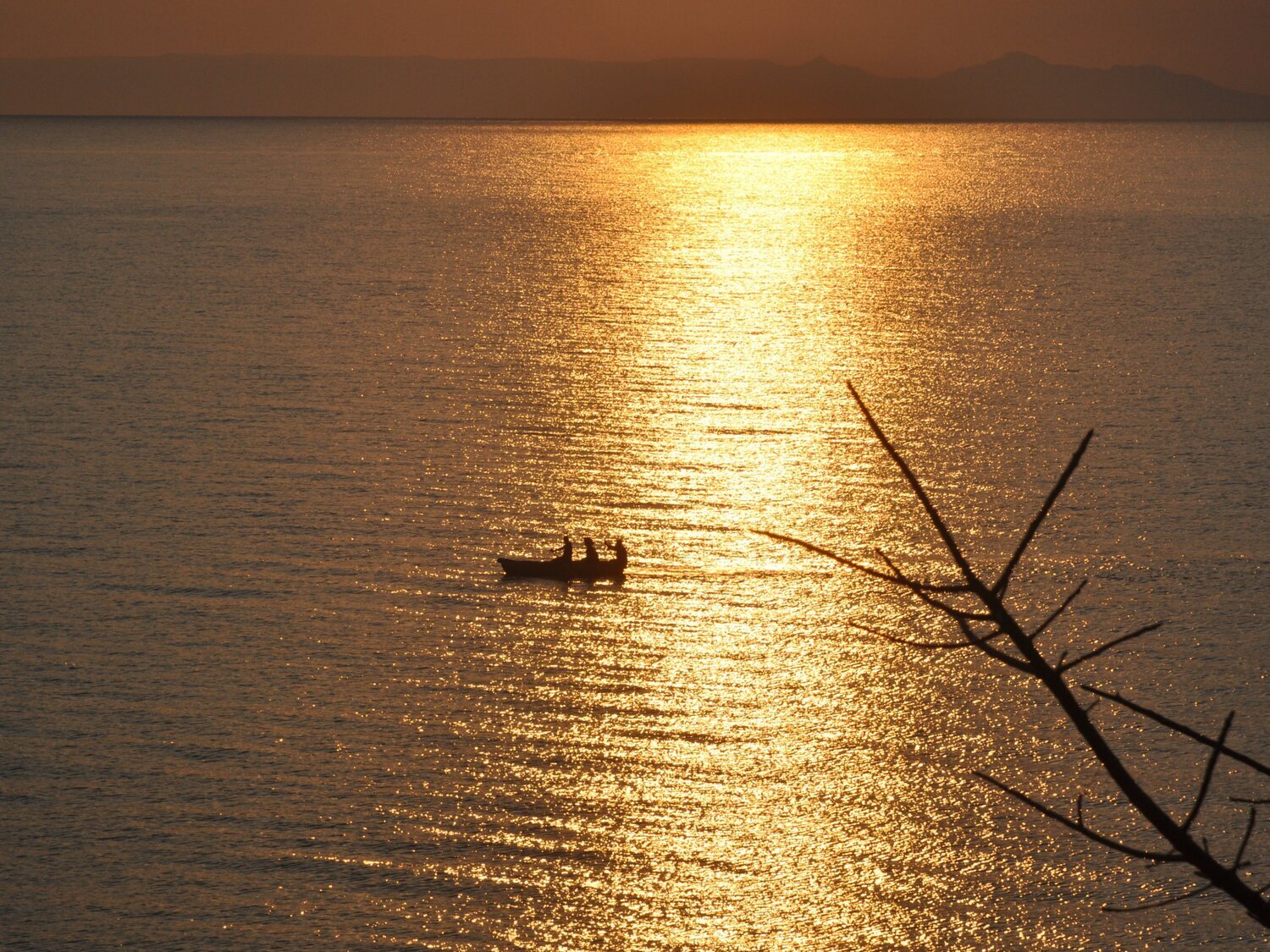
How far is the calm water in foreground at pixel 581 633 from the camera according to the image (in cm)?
2420

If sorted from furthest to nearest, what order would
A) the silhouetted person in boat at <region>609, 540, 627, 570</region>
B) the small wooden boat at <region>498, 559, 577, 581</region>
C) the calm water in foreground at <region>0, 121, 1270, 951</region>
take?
the small wooden boat at <region>498, 559, 577, 581</region>
the silhouetted person in boat at <region>609, 540, 627, 570</region>
the calm water in foreground at <region>0, 121, 1270, 951</region>

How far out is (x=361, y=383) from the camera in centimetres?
6344

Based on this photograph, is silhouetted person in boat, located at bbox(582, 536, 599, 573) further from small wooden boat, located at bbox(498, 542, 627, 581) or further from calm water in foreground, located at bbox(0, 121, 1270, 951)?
calm water in foreground, located at bbox(0, 121, 1270, 951)

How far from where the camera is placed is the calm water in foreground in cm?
2420

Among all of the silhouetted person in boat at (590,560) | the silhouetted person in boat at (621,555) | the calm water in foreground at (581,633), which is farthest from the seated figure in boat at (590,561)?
the calm water in foreground at (581,633)

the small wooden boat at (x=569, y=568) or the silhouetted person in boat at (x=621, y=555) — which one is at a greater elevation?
the silhouetted person in boat at (x=621, y=555)

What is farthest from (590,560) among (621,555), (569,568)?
(621,555)

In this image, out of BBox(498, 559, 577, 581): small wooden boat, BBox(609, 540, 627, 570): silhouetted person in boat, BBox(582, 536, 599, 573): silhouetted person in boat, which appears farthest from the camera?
BBox(498, 559, 577, 581): small wooden boat

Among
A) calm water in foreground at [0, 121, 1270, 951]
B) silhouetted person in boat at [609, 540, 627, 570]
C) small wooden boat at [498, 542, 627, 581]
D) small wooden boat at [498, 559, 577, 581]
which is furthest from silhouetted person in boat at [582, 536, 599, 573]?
calm water in foreground at [0, 121, 1270, 951]

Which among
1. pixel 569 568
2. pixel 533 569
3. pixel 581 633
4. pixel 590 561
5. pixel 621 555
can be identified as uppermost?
pixel 621 555

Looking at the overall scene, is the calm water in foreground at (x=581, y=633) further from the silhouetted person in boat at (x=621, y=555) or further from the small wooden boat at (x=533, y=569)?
the silhouetted person in boat at (x=621, y=555)

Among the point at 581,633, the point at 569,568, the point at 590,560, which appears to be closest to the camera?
the point at 581,633

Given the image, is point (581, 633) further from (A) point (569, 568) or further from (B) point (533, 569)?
(B) point (533, 569)

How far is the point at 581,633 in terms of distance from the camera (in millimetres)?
35156
